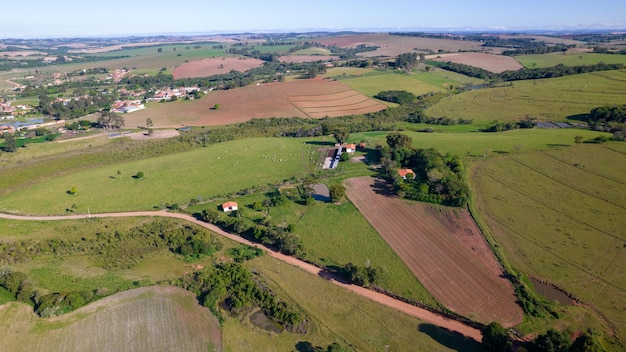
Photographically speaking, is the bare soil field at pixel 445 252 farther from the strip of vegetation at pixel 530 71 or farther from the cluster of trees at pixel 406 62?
the cluster of trees at pixel 406 62

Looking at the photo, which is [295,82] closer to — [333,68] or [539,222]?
[333,68]

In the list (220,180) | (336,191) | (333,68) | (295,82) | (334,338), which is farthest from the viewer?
(333,68)

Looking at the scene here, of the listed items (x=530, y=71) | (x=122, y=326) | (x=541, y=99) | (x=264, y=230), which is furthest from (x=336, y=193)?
(x=530, y=71)

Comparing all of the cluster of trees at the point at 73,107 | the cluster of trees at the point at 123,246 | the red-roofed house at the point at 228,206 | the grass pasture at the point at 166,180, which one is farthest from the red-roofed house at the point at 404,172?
the cluster of trees at the point at 73,107

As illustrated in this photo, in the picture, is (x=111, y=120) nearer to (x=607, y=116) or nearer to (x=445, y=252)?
(x=445, y=252)

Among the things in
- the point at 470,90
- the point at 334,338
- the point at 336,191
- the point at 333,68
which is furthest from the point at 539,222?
the point at 333,68

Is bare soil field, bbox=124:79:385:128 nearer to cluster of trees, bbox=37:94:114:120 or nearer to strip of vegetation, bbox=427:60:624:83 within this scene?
cluster of trees, bbox=37:94:114:120

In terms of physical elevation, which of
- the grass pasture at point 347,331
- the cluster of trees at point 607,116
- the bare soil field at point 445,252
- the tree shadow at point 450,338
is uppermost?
the cluster of trees at point 607,116
